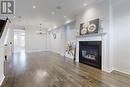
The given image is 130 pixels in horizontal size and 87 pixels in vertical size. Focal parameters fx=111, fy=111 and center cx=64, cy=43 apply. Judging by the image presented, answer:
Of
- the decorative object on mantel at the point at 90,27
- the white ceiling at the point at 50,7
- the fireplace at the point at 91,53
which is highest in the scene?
the white ceiling at the point at 50,7

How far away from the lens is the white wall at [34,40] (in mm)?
12969

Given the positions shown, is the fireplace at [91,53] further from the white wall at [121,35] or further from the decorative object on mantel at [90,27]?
the white wall at [121,35]

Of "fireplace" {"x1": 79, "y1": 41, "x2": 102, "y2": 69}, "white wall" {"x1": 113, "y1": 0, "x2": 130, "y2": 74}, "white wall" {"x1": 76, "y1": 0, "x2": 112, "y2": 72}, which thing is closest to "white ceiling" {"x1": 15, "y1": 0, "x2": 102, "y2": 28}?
"white wall" {"x1": 76, "y1": 0, "x2": 112, "y2": 72}

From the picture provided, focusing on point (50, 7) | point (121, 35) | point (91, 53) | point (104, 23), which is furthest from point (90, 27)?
point (50, 7)

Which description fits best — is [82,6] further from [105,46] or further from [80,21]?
[105,46]

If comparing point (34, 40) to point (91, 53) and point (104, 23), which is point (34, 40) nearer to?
point (91, 53)

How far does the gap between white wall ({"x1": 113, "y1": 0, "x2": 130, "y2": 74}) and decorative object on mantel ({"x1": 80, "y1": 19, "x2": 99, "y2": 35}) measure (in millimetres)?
765

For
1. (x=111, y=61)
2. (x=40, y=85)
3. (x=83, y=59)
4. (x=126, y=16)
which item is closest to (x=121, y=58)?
(x=111, y=61)

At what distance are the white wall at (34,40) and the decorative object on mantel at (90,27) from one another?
28.4 ft

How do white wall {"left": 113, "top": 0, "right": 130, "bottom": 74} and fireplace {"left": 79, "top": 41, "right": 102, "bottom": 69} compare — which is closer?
white wall {"left": 113, "top": 0, "right": 130, "bottom": 74}

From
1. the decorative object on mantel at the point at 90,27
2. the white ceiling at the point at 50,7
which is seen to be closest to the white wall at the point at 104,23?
the decorative object on mantel at the point at 90,27

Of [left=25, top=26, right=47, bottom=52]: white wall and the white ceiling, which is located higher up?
the white ceiling

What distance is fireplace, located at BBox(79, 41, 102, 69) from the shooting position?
4.79 metres

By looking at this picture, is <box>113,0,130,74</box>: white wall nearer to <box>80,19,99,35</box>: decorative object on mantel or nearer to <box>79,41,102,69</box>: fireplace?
<box>79,41,102,69</box>: fireplace
